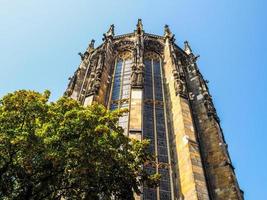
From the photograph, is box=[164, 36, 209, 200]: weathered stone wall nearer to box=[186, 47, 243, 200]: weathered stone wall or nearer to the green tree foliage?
box=[186, 47, 243, 200]: weathered stone wall

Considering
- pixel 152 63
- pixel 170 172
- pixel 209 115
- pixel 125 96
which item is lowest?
pixel 170 172

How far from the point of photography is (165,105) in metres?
19.8

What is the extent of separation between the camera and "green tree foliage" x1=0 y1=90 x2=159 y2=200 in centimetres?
802

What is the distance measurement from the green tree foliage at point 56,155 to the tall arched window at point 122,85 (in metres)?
7.76

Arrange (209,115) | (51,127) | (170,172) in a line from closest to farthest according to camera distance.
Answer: (51,127), (170,172), (209,115)

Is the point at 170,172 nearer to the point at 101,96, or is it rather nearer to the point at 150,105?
the point at 150,105

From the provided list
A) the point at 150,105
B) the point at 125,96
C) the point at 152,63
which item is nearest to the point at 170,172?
the point at 150,105

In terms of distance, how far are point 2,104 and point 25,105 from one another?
2.34 feet

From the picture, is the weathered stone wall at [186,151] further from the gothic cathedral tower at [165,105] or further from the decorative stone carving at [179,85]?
the decorative stone carving at [179,85]

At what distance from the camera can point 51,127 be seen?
8578 mm

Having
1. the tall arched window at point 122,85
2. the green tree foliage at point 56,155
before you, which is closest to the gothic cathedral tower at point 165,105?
the tall arched window at point 122,85

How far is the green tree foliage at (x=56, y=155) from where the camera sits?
8023 millimetres

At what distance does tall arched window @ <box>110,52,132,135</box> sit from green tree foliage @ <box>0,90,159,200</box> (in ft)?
25.5

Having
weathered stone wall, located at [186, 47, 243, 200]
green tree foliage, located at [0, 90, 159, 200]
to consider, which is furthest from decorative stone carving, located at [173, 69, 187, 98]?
green tree foliage, located at [0, 90, 159, 200]
